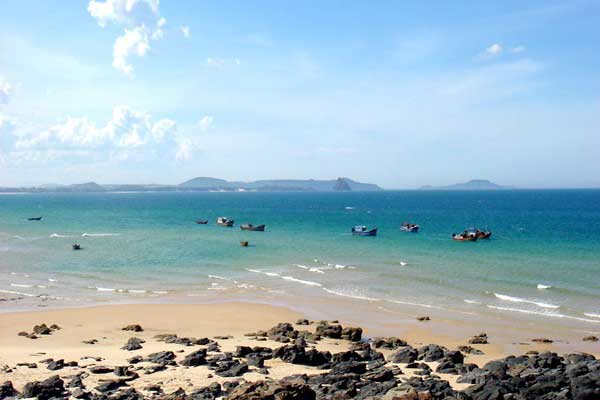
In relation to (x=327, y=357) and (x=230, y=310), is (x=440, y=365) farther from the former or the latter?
(x=230, y=310)

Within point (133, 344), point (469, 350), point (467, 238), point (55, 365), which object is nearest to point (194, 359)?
point (133, 344)

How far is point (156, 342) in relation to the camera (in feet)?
79.9

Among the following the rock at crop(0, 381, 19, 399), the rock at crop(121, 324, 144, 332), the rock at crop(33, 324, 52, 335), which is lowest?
the rock at crop(121, 324, 144, 332)

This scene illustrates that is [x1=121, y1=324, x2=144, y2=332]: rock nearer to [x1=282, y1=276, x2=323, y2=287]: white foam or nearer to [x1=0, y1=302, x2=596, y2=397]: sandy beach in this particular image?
[x1=0, y1=302, x2=596, y2=397]: sandy beach

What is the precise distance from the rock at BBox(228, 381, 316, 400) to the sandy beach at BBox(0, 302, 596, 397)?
244 centimetres

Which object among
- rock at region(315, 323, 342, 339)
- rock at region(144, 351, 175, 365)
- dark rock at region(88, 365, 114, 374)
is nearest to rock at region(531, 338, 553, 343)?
rock at region(315, 323, 342, 339)

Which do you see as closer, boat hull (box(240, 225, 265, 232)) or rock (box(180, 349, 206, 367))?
rock (box(180, 349, 206, 367))

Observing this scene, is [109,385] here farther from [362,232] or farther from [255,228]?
[255,228]

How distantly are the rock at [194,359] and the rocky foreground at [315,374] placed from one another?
0.04 metres

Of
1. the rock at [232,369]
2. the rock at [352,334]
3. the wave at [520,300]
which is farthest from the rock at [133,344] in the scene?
the wave at [520,300]

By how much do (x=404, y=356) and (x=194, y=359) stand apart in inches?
304

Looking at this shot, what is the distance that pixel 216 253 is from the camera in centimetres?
5762

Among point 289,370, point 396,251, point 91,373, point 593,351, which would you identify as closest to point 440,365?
point 289,370

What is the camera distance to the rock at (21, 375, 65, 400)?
53.2ft
